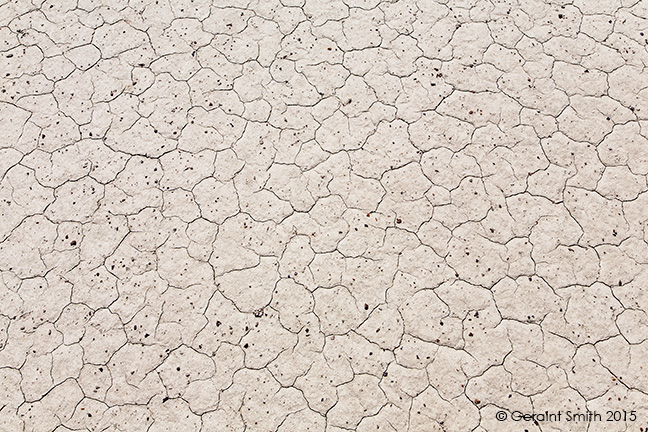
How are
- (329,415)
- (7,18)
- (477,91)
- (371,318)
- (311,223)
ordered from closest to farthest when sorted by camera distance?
(329,415), (371,318), (311,223), (477,91), (7,18)

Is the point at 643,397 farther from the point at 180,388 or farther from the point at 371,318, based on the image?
the point at 180,388

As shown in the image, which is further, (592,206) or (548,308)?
(592,206)

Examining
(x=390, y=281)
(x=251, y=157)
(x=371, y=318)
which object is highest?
(x=251, y=157)

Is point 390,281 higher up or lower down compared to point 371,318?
higher up

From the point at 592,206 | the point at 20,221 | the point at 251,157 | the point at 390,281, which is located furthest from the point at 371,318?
the point at 20,221

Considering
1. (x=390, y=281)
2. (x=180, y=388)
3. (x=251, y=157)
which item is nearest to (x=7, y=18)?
(x=251, y=157)

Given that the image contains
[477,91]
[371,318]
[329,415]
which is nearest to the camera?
[329,415]
